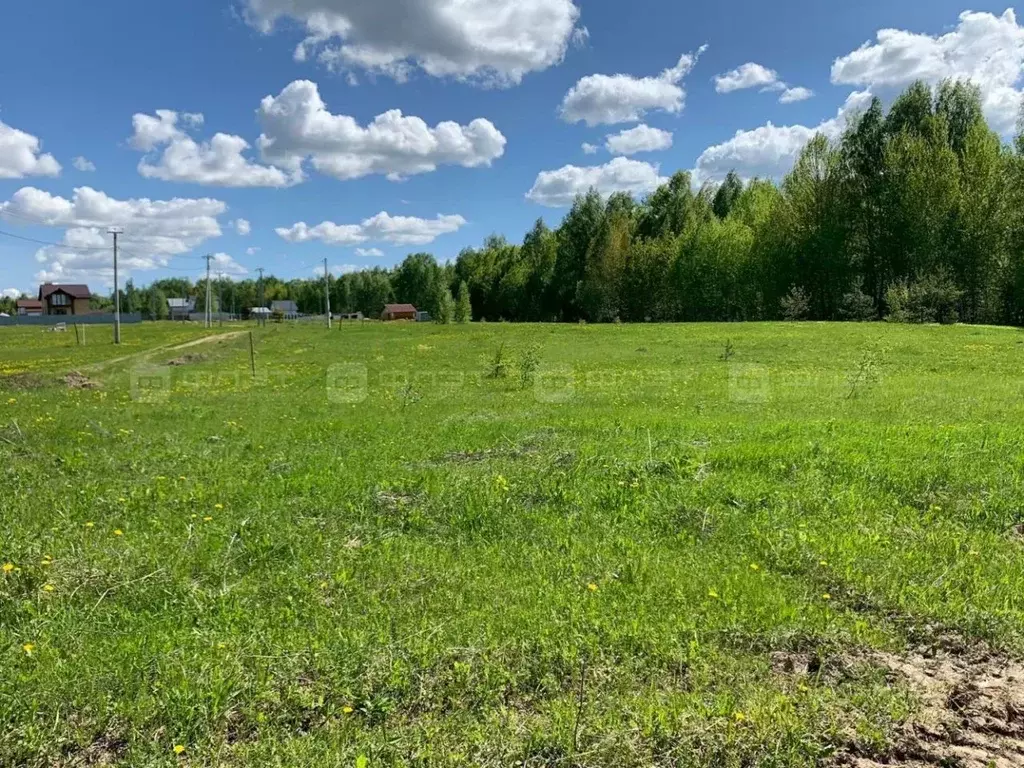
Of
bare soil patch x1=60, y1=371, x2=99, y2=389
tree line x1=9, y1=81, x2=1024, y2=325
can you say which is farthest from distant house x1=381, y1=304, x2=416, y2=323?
bare soil patch x1=60, y1=371, x2=99, y2=389

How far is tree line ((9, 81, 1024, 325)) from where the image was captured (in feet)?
168

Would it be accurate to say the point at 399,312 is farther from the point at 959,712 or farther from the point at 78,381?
the point at 959,712

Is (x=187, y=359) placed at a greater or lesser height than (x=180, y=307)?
lesser

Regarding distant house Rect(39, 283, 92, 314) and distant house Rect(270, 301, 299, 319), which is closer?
A: distant house Rect(39, 283, 92, 314)

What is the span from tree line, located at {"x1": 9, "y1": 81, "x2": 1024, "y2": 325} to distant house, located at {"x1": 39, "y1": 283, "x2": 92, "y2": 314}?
87180 mm

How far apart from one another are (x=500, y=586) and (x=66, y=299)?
5867 inches

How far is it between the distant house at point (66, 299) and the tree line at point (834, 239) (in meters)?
87.2

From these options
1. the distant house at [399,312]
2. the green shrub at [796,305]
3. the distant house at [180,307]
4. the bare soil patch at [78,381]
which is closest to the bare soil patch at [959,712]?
the bare soil patch at [78,381]

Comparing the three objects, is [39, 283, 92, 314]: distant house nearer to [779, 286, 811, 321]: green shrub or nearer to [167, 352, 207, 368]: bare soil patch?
[167, 352, 207, 368]: bare soil patch

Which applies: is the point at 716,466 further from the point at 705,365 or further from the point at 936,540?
the point at 705,365

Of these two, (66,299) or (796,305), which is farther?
(66,299)

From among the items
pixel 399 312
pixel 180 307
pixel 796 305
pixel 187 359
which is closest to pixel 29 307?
pixel 180 307

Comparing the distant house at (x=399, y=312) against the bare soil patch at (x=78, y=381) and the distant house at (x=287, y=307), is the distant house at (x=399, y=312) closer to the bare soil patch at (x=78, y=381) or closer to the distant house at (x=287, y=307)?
the distant house at (x=287, y=307)

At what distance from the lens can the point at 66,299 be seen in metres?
126
